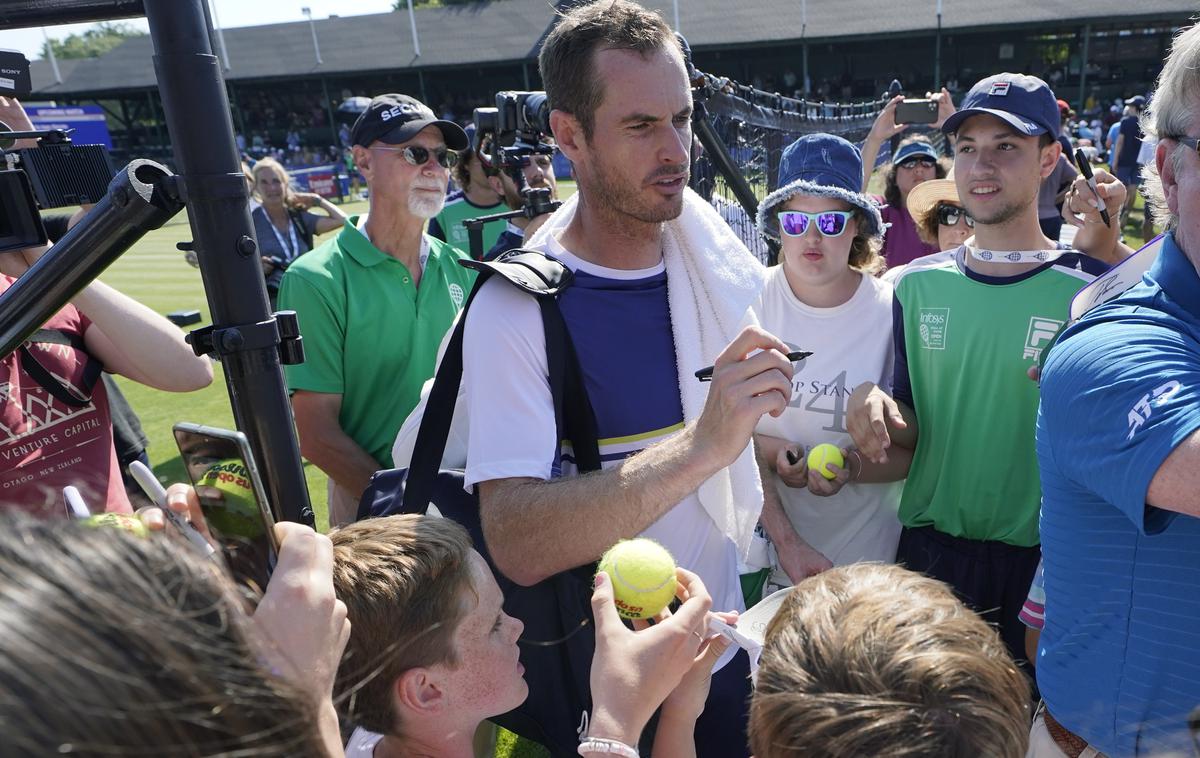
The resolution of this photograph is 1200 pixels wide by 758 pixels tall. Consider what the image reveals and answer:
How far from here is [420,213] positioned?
345cm

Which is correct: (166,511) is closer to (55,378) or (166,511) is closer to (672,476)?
(672,476)

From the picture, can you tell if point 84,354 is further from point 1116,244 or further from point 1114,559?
point 1116,244

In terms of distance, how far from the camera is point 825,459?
2617 mm

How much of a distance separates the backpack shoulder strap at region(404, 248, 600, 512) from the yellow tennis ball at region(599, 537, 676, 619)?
0.32 meters

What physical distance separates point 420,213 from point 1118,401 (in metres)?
2.79

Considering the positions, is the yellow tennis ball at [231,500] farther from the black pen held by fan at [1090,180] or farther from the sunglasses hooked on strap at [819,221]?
the black pen held by fan at [1090,180]

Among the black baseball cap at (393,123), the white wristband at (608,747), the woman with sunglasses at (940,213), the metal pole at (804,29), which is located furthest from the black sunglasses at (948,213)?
the metal pole at (804,29)

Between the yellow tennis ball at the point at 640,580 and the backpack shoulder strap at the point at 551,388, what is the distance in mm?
319

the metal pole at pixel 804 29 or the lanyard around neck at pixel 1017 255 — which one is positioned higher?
the metal pole at pixel 804 29

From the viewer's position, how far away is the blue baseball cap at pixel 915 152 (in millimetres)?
5621

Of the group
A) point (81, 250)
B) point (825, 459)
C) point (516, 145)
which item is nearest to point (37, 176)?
point (81, 250)

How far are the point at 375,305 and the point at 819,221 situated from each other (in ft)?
5.71

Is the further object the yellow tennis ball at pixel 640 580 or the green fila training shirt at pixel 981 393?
the green fila training shirt at pixel 981 393

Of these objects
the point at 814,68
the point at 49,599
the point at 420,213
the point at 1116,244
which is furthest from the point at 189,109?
the point at 814,68
